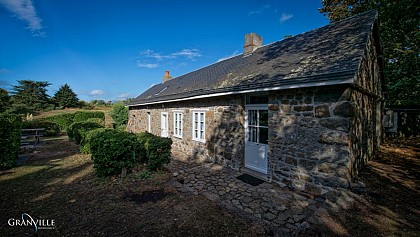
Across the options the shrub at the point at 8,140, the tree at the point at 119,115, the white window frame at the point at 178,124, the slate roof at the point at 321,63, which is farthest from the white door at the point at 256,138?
the tree at the point at 119,115

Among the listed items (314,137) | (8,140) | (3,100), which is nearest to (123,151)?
(8,140)

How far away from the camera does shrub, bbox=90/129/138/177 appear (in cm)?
548

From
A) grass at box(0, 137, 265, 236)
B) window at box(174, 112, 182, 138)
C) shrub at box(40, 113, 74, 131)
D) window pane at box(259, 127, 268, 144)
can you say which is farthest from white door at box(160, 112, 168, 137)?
shrub at box(40, 113, 74, 131)

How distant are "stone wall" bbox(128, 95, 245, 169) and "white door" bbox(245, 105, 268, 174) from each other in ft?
0.70

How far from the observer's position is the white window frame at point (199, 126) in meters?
8.24

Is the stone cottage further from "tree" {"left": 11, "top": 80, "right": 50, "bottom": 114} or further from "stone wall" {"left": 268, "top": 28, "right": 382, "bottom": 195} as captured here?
"tree" {"left": 11, "top": 80, "right": 50, "bottom": 114}

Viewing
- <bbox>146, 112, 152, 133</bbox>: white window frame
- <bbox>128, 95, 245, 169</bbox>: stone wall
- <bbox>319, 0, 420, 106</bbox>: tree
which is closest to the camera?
<bbox>128, 95, 245, 169</bbox>: stone wall

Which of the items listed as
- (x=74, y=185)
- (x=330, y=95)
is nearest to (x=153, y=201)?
(x=74, y=185)

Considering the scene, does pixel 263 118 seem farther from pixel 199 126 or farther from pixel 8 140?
pixel 8 140

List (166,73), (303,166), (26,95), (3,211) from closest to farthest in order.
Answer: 1. (3,211)
2. (303,166)
3. (166,73)
4. (26,95)

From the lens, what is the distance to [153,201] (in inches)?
173

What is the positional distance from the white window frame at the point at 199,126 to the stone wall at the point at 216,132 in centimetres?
18

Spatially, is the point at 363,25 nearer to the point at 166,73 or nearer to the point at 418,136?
the point at 418,136

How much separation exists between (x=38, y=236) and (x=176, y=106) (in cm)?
759
